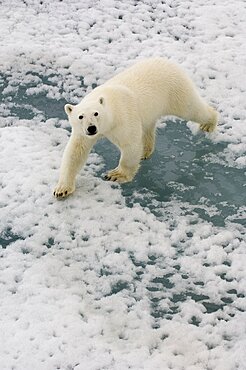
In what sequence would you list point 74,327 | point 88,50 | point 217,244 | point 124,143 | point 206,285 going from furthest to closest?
point 88,50
point 124,143
point 217,244
point 206,285
point 74,327

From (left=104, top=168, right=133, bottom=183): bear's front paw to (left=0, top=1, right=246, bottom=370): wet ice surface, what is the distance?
97 millimetres

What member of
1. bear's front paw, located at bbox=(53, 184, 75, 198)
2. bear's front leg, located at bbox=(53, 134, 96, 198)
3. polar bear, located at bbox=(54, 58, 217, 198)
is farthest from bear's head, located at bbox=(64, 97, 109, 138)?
bear's front paw, located at bbox=(53, 184, 75, 198)

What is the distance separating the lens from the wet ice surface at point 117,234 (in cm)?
386

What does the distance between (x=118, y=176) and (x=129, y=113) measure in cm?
56

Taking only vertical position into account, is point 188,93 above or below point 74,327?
above

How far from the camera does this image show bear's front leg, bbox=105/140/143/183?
4977mm

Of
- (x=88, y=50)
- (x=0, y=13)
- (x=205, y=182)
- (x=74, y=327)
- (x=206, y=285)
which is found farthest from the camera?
(x=0, y=13)

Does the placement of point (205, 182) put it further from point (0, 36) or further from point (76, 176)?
point (0, 36)

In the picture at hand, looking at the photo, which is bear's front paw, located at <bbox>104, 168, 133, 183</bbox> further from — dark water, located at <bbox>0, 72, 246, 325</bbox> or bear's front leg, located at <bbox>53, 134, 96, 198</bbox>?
bear's front leg, located at <bbox>53, 134, 96, 198</bbox>

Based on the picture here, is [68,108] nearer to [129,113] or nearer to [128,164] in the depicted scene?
[129,113]

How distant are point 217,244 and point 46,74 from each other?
299 cm

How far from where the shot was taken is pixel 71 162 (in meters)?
4.99

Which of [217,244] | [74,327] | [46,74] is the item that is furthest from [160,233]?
[46,74]

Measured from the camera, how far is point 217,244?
15.2 ft
